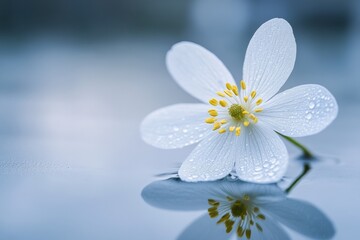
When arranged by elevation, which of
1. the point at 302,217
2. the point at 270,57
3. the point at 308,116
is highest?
the point at 270,57

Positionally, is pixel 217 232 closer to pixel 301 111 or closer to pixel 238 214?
pixel 238 214

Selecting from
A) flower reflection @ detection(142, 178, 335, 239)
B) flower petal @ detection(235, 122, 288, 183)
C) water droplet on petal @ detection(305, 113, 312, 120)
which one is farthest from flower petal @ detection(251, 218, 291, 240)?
water droplet on petal @ detection(305, 113, 312, 120)

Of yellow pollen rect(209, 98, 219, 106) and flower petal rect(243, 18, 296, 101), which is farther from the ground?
flower petal rect(243, 18, 296, 101)

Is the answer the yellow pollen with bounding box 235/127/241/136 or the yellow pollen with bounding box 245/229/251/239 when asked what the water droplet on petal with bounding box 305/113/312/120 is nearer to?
the yellow pollen with bounding box 235/127/241/136

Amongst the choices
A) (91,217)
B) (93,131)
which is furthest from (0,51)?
(91,217)

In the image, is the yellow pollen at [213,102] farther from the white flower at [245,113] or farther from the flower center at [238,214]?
the flower center at [238,214]

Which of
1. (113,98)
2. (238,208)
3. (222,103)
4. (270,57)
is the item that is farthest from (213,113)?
(113,98)
